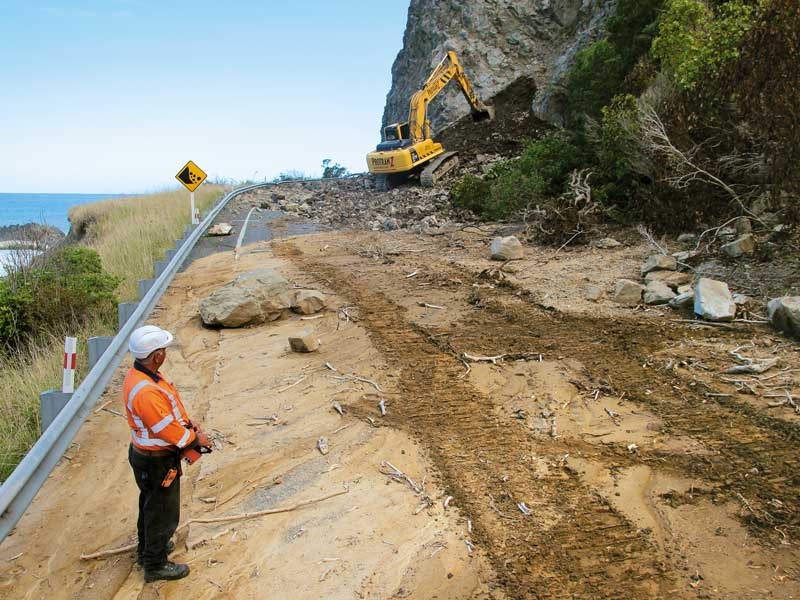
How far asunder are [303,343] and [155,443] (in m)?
3.55

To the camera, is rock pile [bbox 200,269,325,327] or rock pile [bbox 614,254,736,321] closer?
rock pile [bbox 614,254,736,321]

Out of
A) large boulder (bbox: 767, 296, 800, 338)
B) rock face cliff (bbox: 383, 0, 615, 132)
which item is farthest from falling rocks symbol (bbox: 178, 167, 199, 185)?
rock face cliff (bbox: 383, 0, 615, 132)

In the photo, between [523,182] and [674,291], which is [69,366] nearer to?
[674,291]

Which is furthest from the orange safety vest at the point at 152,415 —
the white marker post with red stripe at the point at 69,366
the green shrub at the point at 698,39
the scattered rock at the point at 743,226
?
the green shrub at the point at 698,39

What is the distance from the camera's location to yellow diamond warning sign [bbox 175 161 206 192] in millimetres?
16375

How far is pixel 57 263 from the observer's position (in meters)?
11.2

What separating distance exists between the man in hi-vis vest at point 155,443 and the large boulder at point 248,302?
4.66 m

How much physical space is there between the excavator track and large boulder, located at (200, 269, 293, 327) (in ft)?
47.1

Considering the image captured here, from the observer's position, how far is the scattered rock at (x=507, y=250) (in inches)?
470

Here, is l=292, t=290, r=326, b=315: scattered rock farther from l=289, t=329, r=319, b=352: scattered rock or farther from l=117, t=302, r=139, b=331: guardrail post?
l=117, t=302, r=139, b=331: guardrail post

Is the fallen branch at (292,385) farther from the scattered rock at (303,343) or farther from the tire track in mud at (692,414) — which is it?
the tire track in mud at (692,414)

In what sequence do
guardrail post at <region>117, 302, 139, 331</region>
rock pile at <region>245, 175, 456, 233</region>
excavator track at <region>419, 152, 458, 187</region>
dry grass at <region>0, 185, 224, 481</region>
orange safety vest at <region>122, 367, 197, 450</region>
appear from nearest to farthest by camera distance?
orange safety vest at <region>122, 367, 197, 450</region> < dry grass at <region>0, 185, 224, 481</region> < guardrail post at <region>117, 302, 139, 331</region> < rock pile at <region>245, 175, 456, 233</region> < excavator track at <region>419, 152, 458, 187</region>

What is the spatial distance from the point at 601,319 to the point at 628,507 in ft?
13.2

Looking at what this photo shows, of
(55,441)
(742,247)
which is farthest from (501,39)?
(55,441)
